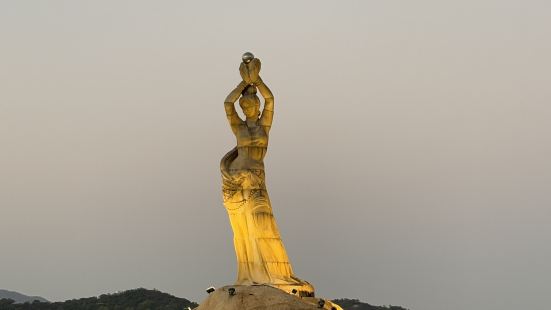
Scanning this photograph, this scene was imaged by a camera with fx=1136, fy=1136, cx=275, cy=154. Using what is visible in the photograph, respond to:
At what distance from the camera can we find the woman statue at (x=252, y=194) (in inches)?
1410

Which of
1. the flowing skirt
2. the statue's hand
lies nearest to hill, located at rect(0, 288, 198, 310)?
the flowing skirt

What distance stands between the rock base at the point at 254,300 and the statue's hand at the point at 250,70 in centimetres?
674

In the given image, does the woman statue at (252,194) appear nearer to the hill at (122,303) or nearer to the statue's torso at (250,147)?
the statue's torso at (250,147)

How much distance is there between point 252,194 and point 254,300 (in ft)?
13.2

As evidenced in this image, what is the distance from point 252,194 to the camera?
118 ft

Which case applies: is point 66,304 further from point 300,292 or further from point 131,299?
point 300,292

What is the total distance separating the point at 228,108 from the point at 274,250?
4806 millimetres

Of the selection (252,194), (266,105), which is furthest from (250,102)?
(252,194)

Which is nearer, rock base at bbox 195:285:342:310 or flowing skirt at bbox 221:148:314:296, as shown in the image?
rock base at bbox 195:285:342:310

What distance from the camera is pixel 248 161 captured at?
36.5 metres

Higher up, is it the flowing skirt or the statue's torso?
the statue's torso

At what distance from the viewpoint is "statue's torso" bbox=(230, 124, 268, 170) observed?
36500mm

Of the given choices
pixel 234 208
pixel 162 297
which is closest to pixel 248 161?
pixel 234 208

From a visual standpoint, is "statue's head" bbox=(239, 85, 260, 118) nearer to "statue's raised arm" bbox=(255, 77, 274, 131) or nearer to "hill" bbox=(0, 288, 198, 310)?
"statue's raised arm" bbox=(255, 77, 274, 131)
